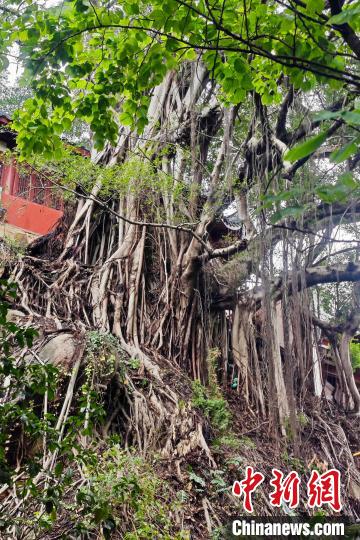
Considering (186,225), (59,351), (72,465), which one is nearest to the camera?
(72,465)

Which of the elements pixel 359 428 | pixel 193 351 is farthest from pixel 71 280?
pixel 359 428

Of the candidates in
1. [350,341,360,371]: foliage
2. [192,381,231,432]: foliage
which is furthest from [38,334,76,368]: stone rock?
[350,341,360,371]: foliage

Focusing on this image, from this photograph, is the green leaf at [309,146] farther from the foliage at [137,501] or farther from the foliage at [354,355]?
the foliage at [354,355]

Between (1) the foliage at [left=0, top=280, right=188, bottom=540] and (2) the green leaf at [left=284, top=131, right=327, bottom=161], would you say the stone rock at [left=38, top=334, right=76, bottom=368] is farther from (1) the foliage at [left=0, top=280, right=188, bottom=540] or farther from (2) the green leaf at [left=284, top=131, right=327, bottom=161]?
(2) the green leaf at [left=284, top=131, right=327, bottom=161]

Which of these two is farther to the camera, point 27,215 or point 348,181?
point 27,215

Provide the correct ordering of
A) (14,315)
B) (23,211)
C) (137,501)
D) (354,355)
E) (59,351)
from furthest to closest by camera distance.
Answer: (354,355), (23,211), (14,315), (59,351), (137,501)

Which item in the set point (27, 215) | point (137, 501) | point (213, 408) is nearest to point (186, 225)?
point (213, 408)

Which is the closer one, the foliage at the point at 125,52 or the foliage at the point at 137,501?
the foliage at the point at 125,52

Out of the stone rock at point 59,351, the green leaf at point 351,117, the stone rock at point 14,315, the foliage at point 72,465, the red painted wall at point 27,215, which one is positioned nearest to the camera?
the green leaf at point 351,117

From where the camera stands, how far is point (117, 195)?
4.43 meters

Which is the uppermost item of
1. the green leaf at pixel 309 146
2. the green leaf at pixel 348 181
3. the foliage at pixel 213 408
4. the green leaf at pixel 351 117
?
the green leaf at pixel 351 117

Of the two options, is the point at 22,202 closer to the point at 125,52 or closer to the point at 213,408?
the point at 213,408

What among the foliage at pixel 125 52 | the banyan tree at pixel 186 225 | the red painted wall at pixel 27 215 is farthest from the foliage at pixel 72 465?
the red painted wall at pixel 27 215

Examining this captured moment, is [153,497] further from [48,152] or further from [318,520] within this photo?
[48,152]
